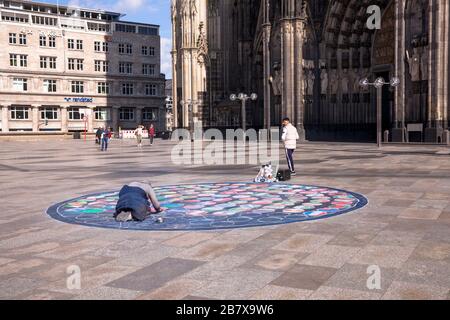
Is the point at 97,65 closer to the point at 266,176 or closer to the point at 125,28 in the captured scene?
the point at 125,28

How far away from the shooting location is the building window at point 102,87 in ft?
264

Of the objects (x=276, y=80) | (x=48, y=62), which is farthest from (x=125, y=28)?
(x=276, y=80)

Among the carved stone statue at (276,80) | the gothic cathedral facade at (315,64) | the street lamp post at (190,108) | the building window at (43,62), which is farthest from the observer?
the building window at (43,62)

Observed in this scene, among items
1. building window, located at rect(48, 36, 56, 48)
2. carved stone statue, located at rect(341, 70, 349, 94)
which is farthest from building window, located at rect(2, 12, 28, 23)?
carved stone statue, located at rect(341, 70, 349, 94)


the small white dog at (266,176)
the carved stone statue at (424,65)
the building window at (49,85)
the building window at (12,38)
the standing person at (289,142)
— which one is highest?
the building window at (12,38)

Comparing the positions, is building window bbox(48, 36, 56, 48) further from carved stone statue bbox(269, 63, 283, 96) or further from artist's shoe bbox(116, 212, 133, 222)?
artist's shoe bbox(116, 212, 133, 222)

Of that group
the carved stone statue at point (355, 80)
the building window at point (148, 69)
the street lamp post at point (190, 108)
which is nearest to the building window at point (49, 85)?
the building window at point (148, 69)

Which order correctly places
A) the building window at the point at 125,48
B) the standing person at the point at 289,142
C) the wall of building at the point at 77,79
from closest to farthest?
the standing person at the point at 289,142 → the wall of building at the point at 77,79 → the building window at the point at 125,48

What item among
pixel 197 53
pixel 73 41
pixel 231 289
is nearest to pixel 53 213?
pixel 231 289

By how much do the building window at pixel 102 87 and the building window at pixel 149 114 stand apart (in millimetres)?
7581

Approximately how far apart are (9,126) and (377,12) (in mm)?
55700

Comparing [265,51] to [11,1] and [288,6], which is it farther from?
[11,1]

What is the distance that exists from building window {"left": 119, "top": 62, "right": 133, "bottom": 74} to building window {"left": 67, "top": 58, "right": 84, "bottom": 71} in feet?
23.0

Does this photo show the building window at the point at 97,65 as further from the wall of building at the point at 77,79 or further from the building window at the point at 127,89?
the building window at the point at 127,89
